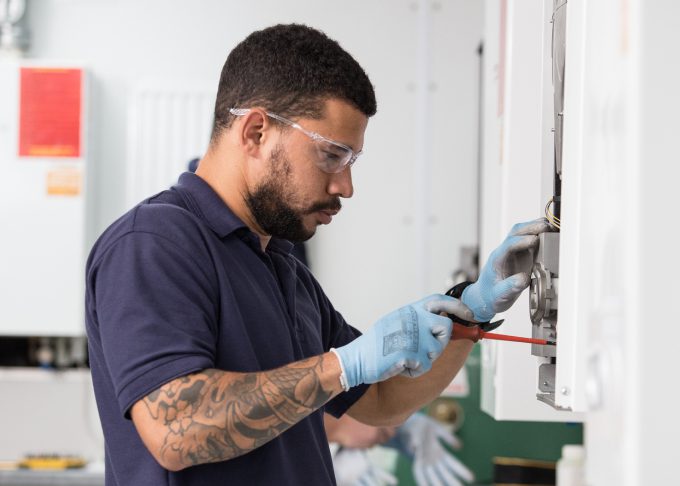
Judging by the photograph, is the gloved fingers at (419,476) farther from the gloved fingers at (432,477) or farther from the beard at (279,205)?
the beard at (279,205)

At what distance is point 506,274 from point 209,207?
0.48 m

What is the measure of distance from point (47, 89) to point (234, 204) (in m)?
2.11

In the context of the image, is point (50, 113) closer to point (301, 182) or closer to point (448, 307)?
point (301, 182)

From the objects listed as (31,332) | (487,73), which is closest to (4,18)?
(31,332)

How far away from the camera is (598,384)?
0.81 m

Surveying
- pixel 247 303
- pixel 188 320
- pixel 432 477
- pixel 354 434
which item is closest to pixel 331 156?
pixel 247 303

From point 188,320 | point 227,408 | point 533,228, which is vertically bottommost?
point 227,408

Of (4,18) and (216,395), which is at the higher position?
(4,18)

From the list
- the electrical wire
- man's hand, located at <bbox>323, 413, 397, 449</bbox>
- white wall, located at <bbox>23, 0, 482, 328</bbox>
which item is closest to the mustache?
the electrical wire

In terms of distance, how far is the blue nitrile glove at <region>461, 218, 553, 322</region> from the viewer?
53.7 inches

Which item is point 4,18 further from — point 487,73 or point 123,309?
point 123,309

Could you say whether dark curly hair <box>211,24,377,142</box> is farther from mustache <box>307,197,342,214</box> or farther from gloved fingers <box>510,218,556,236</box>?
gloved fingers <box>510,218,556,236</box>

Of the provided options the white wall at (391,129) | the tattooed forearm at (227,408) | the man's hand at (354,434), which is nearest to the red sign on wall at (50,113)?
the white wall at (391,129)

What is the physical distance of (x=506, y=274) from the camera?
4.80 feet
